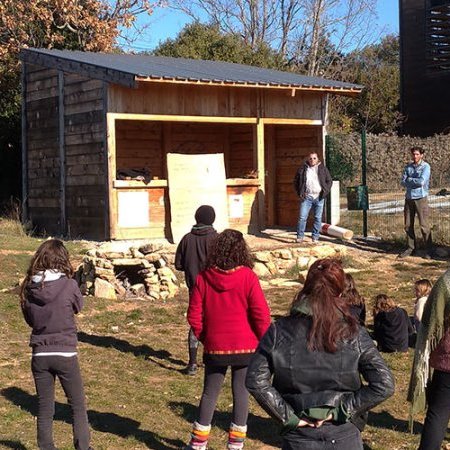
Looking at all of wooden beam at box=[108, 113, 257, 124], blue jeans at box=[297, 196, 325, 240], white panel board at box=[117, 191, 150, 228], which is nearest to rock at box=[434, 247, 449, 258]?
blue jeans at box=[297, 196, 325, 240]

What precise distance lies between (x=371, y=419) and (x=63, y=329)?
101 inches

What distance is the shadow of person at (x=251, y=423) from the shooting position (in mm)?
6098

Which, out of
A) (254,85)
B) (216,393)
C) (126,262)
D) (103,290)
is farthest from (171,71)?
(216,393)

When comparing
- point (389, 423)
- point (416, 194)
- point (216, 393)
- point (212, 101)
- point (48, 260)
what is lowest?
point (389, 423)

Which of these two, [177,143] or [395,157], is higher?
[177,143]

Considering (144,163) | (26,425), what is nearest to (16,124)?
(144,163)

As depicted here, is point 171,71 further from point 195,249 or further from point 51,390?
point 51,390

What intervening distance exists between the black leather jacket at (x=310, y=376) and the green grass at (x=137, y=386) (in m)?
2.45

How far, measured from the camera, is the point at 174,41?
32.1 metres

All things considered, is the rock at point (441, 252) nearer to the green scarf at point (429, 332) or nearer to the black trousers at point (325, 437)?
the green scarf at point (429, 332)

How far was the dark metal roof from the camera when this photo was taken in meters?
15.1

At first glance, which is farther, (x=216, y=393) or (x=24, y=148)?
(x=24, y=148)

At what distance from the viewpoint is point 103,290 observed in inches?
452

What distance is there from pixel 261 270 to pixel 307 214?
8.52 ft
